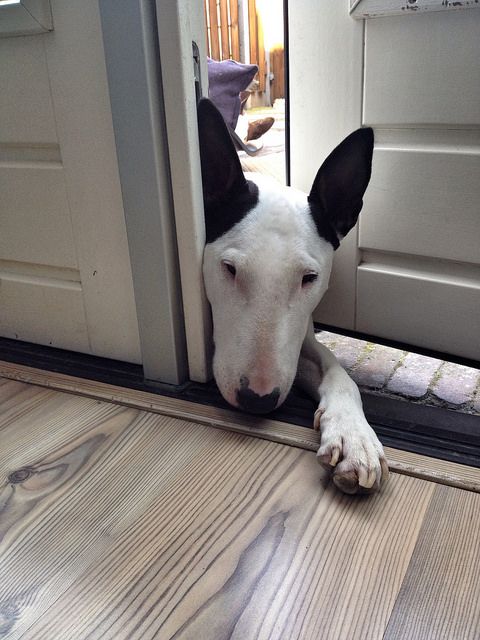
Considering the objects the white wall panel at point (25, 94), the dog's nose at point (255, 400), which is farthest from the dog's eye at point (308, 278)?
the white wall panel at point (25, 94)

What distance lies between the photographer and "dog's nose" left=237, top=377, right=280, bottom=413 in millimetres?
1115

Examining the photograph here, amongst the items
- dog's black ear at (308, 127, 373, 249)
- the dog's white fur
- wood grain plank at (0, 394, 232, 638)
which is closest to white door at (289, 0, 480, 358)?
dog's black ear at (308, 127, 373, 249)

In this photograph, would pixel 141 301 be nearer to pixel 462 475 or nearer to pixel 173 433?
pixel 173 433

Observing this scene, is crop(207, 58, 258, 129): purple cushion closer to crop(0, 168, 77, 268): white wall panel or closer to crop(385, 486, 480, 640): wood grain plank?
crop(0, 168, 77, 268): white wall panel

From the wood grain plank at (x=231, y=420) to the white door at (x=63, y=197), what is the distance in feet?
0.39

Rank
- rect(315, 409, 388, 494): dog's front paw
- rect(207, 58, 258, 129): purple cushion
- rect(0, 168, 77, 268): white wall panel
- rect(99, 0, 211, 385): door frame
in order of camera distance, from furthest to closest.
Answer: rect(207, 58, 258, 129): purple cushion → rect(0, 168, 77, 268): white wall panel → rect(99, 0, 211, 385): door frame → rect(315, 409, 388, 494): dog's front paw

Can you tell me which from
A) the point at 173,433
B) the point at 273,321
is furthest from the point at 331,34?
the point at 173,433

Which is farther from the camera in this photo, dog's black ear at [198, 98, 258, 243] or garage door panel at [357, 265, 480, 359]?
garage door panel at [357, 265, 480, 359]

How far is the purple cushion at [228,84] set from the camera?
1.97 metres

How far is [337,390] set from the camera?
1.19 metres

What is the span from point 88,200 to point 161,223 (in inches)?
8.1

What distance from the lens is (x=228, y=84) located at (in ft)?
6.56

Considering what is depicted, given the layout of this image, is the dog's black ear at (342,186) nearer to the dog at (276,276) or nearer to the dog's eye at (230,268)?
the dog at (276,276)

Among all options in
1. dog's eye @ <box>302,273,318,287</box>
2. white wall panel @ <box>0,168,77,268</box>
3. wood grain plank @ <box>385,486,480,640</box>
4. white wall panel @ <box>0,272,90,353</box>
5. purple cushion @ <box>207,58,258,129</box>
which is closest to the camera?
wood grain plank @ <box>385,486,480,640</box>
